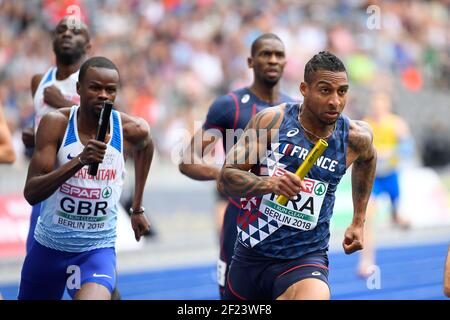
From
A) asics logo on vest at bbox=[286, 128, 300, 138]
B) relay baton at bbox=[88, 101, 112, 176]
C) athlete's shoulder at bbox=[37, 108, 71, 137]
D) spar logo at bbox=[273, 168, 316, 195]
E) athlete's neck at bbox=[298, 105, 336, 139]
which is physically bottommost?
spar logo at bbox=[273, 168, 316, 195]

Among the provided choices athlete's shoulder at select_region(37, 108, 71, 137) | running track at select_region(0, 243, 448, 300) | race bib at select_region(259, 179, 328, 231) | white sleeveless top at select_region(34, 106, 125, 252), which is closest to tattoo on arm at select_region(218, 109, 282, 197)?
race bib at select_region(259, 179, 328, 231)

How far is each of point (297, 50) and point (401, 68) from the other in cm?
413

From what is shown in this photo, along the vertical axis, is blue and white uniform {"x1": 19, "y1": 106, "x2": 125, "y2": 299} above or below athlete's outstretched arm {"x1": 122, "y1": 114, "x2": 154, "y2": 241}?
below

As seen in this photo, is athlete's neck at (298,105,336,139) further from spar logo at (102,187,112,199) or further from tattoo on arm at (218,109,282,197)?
spar logo at (102,187,112,199)

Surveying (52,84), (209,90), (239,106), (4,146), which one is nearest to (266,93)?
(239,106)

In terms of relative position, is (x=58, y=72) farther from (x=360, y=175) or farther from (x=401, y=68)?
(x=401, y=68)

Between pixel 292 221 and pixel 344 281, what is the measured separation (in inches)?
209

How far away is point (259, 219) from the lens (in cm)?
536

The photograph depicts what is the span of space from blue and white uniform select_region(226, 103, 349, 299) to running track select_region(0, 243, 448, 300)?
3.87 m

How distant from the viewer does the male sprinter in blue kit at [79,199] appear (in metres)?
5.39

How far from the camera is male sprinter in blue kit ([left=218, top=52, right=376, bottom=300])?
5.11 m
